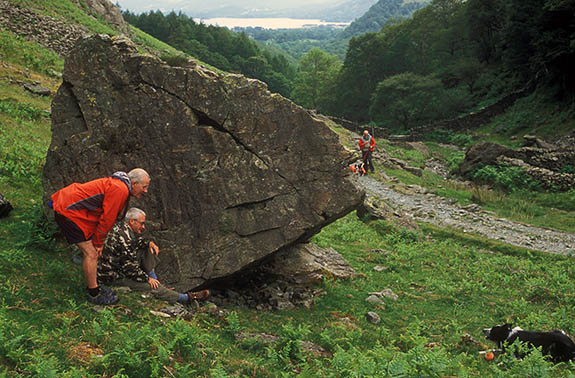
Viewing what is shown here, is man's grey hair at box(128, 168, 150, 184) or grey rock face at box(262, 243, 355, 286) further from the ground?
man's grey hair at box(128, 168, 150, 184)

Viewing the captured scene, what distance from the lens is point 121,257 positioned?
7.73 meters

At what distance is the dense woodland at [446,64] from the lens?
40438 mm

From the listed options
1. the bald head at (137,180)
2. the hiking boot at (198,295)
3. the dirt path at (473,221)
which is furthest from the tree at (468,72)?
the bald head at (137,180)

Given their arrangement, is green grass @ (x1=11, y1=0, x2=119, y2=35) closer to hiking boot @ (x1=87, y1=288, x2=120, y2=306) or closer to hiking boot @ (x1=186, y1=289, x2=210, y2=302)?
hiking boot @ (x1=186, y1=289, x2=210, y2=302)

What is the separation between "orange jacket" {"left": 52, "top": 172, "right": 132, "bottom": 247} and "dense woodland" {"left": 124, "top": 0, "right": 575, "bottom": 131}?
131 feet

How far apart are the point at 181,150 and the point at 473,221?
658 inches

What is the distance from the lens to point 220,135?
9211mm

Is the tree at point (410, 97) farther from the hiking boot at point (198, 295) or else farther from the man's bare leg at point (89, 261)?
the man's bare leg at point (89, 261)

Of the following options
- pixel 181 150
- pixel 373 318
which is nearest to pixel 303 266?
pixel 373 318

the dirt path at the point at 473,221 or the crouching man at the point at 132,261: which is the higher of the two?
the crouching man at the point at 132,261

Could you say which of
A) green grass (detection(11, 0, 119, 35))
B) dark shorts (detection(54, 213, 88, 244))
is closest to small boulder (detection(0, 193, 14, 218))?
dark shorts (detection(54, 213, 88, 244))

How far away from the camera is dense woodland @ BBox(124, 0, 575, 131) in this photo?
40.4 m

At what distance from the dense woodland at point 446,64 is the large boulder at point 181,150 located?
3661cm

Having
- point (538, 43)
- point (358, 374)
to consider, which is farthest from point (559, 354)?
point (538, 43)
